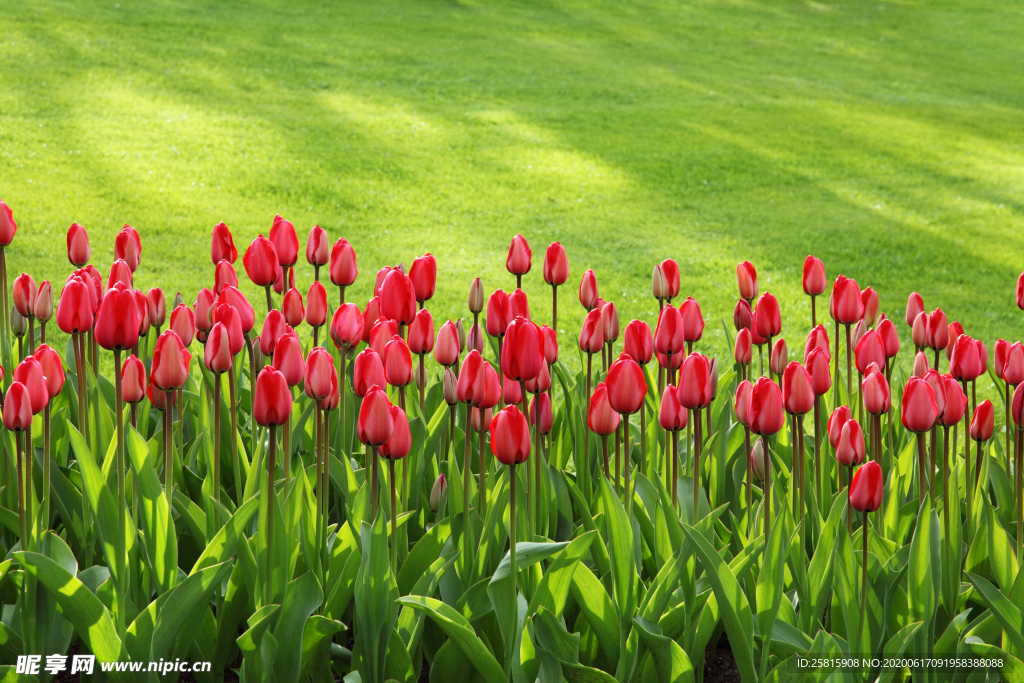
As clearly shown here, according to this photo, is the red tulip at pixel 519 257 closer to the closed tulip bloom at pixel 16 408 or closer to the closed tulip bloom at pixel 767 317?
the closed tulip bloom at pixel 767 317

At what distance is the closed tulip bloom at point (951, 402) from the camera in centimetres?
248

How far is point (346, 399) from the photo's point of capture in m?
3.22

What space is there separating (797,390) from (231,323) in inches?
45.5

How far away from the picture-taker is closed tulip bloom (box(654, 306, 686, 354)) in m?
2.77

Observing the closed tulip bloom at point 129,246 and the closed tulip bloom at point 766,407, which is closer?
the closed tulip bloom at point 766,407

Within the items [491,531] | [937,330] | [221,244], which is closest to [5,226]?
[221,244]

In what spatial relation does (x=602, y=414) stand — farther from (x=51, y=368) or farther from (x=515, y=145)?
(x=515, y=145)

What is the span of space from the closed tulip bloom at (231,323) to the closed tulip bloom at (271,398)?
1.20 feet

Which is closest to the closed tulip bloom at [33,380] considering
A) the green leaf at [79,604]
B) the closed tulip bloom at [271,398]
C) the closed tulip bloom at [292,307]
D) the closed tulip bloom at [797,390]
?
the green leaf at [79,604]

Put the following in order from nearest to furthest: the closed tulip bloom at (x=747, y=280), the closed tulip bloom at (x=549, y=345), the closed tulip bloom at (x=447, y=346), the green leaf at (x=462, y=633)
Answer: the green leaf at (x=462, y=633)
the closed tulip bloom at (x=447, y=346)
the closed tulip bloom at (x=549, y=345)
the closed tulip bloom at (x=747, y=280)

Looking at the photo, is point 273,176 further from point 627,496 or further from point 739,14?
point 739,14

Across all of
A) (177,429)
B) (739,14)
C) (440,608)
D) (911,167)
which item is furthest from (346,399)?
(739,14)

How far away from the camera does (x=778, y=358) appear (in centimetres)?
307

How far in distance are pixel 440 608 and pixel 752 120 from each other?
12.1 meters
